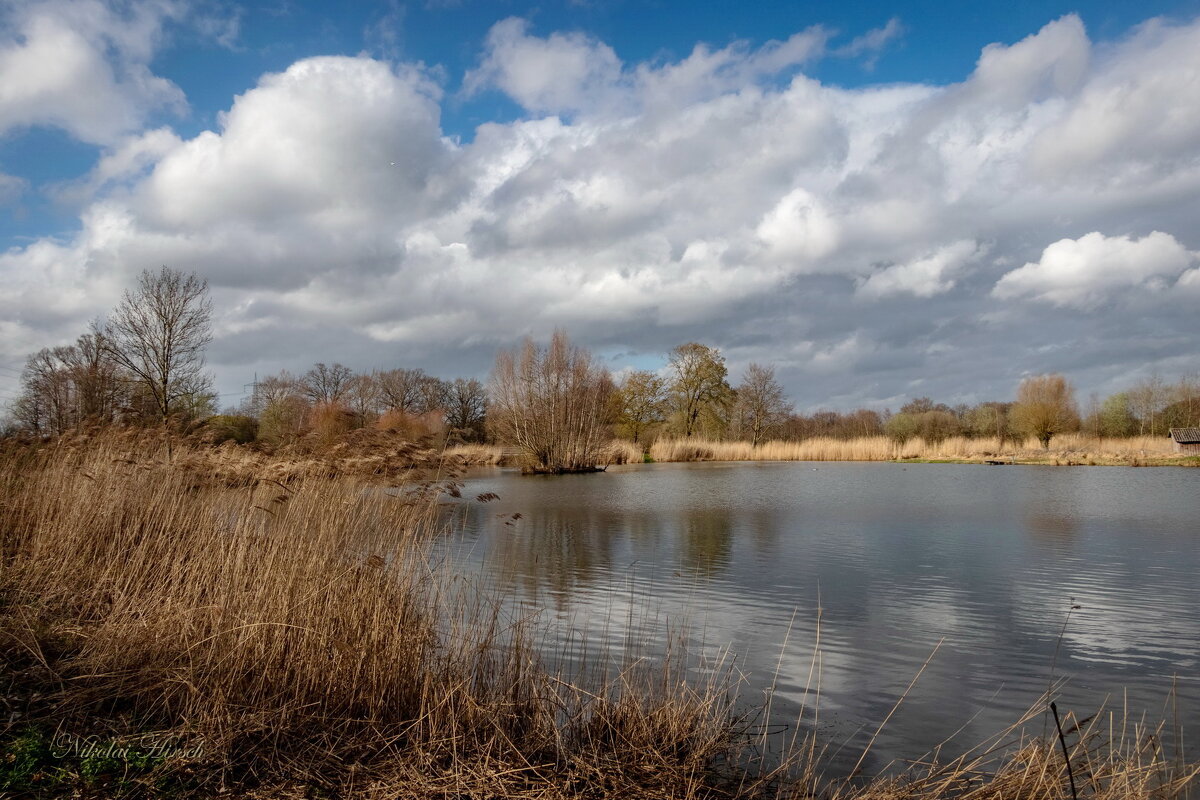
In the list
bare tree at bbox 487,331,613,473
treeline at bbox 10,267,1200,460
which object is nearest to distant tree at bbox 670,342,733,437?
treeline at bbox 10,267,1200,460

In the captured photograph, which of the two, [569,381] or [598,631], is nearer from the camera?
[598,631]

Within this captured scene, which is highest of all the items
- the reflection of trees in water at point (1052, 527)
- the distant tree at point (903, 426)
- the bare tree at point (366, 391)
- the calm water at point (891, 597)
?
the bare tree at point (366, 391)

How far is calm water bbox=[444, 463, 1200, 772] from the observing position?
4.19 meters

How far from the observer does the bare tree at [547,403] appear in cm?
2983

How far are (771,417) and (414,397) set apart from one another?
86.2 feet

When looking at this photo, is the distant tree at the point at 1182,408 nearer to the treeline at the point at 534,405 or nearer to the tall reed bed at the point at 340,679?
the treeline at the point at 534,405

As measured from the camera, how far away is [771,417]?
152 feet

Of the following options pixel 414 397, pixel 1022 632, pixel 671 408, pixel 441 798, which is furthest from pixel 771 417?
pixel 441 798

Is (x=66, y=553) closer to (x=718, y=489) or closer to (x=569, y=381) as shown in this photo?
(x=718, y=489)

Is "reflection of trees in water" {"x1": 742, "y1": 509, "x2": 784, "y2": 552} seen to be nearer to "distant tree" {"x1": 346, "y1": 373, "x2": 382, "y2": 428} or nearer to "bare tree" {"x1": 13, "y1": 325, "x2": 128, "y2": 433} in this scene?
"bare tree" {"x1": 13, "y1": 325, "x2": 128, "y2": 433}

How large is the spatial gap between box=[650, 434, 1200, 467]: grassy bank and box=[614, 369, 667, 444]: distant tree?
26.3 ft

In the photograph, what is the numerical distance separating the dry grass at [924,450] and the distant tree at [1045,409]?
1.21 m

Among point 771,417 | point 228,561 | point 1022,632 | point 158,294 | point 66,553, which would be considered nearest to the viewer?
point 228,561

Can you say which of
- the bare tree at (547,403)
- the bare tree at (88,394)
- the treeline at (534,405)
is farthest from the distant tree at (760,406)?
the bare tree at (88,394)
